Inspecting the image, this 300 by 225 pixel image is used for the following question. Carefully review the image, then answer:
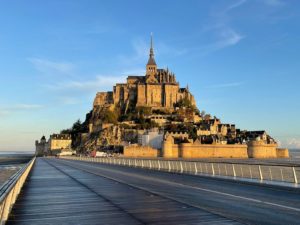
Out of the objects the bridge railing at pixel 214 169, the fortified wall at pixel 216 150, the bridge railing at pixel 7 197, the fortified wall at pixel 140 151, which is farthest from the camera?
the fortified wall at pixel 216 150

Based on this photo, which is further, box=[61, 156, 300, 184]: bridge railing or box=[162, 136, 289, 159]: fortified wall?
box=[162, 136, 289, 159]: fortified wall

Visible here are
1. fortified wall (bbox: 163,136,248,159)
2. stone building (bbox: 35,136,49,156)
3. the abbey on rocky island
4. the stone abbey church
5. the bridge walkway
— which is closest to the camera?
the bridge walkway

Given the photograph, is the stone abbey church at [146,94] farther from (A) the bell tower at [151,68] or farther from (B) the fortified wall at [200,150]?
(B) the fortified wall at [200,150]

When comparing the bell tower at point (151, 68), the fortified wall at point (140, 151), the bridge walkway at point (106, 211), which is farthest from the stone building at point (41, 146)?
the bridge walkway at point (106, 211)

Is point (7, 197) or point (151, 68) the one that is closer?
point (7, 197)

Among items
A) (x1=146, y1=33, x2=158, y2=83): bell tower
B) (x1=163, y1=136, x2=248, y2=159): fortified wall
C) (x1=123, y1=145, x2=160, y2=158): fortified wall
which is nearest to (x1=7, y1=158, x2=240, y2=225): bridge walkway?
(x1=123, y1=145, x2=160, y2=158): fortified wall

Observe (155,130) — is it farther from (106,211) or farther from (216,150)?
(106,211)

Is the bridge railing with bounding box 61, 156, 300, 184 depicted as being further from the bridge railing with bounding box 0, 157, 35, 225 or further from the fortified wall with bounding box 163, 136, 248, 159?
the fortified wall with bounding box 163, 136, 248, 159

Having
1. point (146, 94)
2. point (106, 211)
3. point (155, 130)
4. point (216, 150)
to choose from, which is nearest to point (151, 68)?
point (146, 94)

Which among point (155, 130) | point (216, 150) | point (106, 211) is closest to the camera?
point (106, 211)

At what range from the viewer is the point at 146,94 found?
14500 centimetres

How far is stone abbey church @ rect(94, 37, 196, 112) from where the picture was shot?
145 meters

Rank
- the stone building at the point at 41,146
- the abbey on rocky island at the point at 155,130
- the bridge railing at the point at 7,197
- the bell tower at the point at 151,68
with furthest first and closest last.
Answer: the stone building at the point at 41,146 → the bell tower at the point at 151,68 → the abbey on rocky island at the point at 155,130 → the bridge railing at the point at 7,197

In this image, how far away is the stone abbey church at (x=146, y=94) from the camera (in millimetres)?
144875
